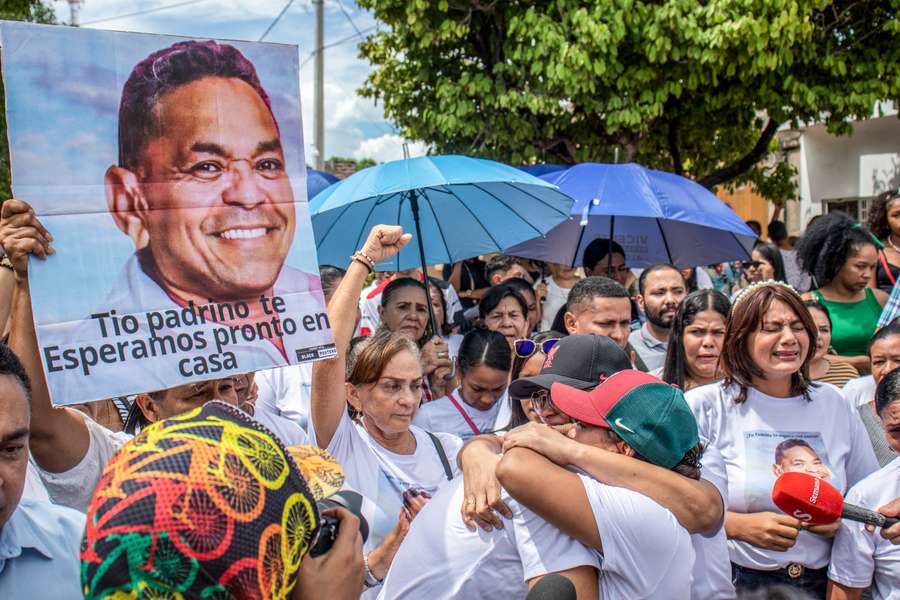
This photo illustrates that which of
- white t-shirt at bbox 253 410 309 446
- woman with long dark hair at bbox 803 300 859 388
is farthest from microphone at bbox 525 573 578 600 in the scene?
woman with long dark hair at bbox 803 300 859 388

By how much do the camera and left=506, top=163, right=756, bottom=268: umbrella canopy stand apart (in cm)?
428

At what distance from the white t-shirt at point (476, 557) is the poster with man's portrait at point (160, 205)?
0.66m

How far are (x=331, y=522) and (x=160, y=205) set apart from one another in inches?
49.1

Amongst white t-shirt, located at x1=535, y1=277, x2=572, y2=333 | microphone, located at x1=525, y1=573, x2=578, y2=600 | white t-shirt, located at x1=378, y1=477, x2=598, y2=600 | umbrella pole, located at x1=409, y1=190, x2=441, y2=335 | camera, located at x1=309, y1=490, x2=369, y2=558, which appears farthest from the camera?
white t-shirt, located at x1=535, y1=277, x2=572, y2=333

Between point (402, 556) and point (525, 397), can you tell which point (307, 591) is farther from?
point (525, 397)

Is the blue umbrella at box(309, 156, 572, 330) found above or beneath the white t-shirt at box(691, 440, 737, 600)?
above

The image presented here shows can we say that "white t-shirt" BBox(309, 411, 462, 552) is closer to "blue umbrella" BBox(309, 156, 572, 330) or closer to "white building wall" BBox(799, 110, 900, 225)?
"blue umbrella" BBox(309, 156, 572, 330)

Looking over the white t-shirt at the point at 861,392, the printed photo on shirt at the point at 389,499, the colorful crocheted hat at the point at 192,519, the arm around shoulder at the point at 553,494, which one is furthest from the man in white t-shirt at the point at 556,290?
the colorful crocheted hat at the point at 192,519

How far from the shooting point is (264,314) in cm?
241

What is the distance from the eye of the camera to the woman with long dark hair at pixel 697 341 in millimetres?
4082

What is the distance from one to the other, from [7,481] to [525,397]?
1.48 m

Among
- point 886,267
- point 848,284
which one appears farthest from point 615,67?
point 848,284

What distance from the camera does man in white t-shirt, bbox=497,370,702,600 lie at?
1904 mm

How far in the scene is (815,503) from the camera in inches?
93.7
